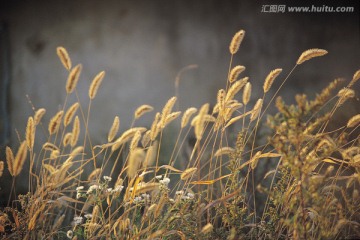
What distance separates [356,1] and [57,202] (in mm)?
2451

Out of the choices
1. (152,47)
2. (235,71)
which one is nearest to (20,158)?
(235,71)

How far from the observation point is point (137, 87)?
13.4 feet

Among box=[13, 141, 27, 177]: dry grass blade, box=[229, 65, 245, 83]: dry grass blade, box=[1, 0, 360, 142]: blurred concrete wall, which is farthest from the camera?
box=[1, 0, 360, 142]: blurred concrete wall

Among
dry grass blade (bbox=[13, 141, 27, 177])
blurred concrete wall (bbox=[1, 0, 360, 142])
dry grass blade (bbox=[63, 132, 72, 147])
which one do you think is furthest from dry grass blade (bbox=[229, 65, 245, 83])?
blurred concrete wall (bbox=[1, 0, 360, 142])

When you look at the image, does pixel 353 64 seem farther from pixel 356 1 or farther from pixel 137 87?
pixel 137 87

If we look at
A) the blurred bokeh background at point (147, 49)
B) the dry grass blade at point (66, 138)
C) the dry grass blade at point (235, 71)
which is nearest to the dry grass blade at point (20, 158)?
the dry grass blade at point (66, 138)

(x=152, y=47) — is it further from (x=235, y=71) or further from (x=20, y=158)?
(x=20, y=158)

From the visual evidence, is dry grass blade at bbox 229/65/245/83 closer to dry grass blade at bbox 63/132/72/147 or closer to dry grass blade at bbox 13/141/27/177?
dry grass blade at bbox 63/132/72/147

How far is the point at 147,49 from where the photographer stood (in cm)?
408

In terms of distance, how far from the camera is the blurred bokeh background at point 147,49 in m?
3.71

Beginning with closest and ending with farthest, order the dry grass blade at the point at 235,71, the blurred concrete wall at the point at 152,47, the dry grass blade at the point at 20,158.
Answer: the dry grass blade at the point at 20,158
the dry grass blade at the point at 235,71
the blurred concrete wall at the point at 152,47

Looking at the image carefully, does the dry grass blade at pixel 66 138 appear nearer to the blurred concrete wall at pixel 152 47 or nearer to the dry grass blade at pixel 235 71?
the dry grass blade at pixel 235 71

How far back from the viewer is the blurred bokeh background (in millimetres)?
3705

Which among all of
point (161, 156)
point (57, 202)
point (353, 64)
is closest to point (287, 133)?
point (57, 202)
